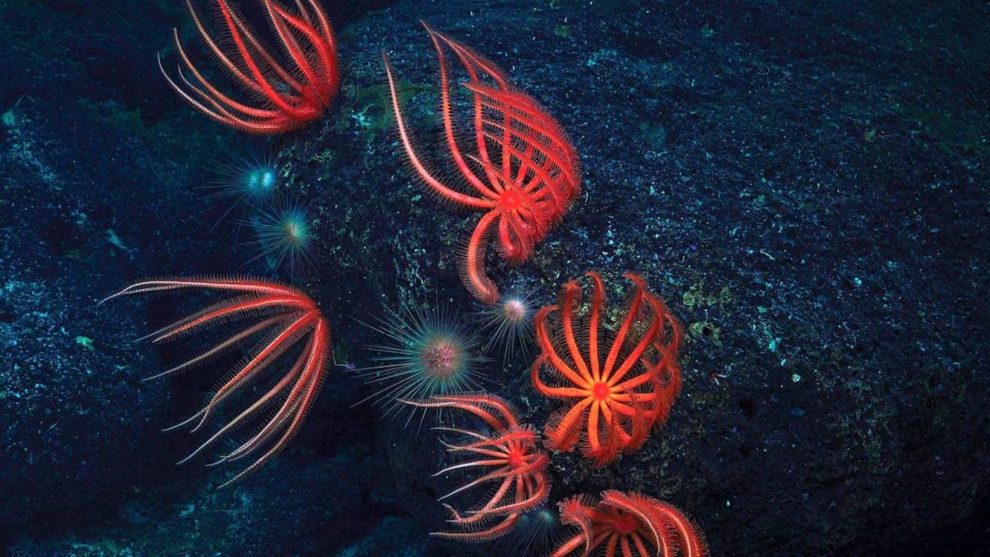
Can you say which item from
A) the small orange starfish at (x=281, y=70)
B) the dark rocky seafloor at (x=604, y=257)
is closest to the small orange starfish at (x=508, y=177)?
the dark rocky seafloor at (x=604, y=257)

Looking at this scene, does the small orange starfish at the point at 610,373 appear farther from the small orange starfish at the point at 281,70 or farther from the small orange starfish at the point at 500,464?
the small orange starfish at the point at 281,70

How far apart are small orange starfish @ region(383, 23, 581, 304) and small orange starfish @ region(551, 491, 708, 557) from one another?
1192 mm

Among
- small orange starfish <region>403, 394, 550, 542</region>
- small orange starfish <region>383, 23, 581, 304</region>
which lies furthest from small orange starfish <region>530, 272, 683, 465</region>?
small orange starfish <region>383, 23, 581, 304</region>

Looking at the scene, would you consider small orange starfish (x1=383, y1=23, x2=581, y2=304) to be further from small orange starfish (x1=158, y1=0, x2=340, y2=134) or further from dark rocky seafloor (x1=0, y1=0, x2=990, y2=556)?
small orange starfish (x1=158, y1=0, x2=340, y2=134)

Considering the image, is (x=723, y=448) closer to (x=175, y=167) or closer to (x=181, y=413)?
(x=181, y=413)

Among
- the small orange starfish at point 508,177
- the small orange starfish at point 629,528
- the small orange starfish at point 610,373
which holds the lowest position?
the small orange starfish at point 629,528

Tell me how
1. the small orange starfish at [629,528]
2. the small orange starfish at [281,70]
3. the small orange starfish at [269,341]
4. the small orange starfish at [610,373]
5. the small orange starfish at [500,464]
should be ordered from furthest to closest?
1. the small orange starfish at [281,70]
2. the small orange starfish at [269,341]
3. the small orange starfish at [500,464]
4. the small orange starfish at [610,373]
5. the small orange starfish at [629,528]

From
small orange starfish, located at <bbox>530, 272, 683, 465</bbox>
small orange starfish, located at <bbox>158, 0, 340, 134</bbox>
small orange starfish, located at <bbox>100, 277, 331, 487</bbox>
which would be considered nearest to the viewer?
small orange starfish, located at <bbox>530, 272, 683, 465</bbox>

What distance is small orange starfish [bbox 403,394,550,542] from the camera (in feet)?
9.61

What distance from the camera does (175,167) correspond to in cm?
544

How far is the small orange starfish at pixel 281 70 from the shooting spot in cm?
375

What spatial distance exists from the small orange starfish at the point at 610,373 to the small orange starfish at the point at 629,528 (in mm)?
240

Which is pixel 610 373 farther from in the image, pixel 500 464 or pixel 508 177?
pixel 508 177

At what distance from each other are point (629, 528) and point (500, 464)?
29.1 inches
